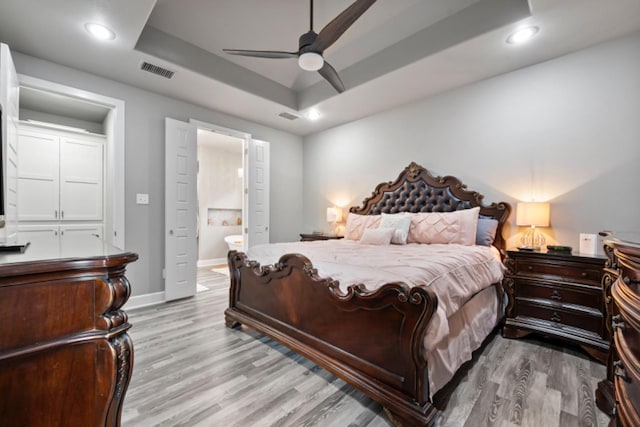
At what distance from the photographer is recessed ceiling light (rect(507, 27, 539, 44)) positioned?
2.41 metres

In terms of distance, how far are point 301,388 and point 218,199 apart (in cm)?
543

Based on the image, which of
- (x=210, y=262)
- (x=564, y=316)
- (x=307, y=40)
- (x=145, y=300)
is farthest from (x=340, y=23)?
(x=210, y=262)

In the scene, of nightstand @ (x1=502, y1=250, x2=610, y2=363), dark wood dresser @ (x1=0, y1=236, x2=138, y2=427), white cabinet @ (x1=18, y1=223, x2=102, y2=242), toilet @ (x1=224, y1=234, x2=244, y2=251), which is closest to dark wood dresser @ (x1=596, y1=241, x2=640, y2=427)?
dark wood dresser @ (x1=0, y1=236, x2=138, y2=427)

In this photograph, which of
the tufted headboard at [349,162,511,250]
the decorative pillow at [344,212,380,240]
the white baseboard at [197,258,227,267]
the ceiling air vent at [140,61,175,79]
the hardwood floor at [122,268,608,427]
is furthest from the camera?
the white baseboard at [197,258,227,267]

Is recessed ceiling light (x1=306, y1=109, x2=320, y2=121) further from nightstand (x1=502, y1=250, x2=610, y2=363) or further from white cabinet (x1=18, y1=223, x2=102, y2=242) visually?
white cabinet (x1=18, y1=223, x2=102, y2=242)

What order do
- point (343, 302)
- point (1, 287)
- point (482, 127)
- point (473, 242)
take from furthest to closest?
point (482, 127) < point (473, 242) < point (343, 302) < point (1, 287)

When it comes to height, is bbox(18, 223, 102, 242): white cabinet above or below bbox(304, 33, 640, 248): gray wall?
below

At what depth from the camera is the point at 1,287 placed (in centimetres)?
71

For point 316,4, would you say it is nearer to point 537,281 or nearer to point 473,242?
point 473,242

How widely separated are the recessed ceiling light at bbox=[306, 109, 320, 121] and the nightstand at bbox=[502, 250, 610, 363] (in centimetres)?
327

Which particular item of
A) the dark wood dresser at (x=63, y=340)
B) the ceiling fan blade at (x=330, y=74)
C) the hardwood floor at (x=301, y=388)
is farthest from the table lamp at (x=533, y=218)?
the dark wood dresser at (x=63, y=340)

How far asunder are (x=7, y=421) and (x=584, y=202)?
13.1 feet

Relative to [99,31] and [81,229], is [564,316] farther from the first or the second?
[81,229]

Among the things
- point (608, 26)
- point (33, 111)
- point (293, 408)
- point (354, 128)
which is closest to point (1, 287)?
point (293, 408)
